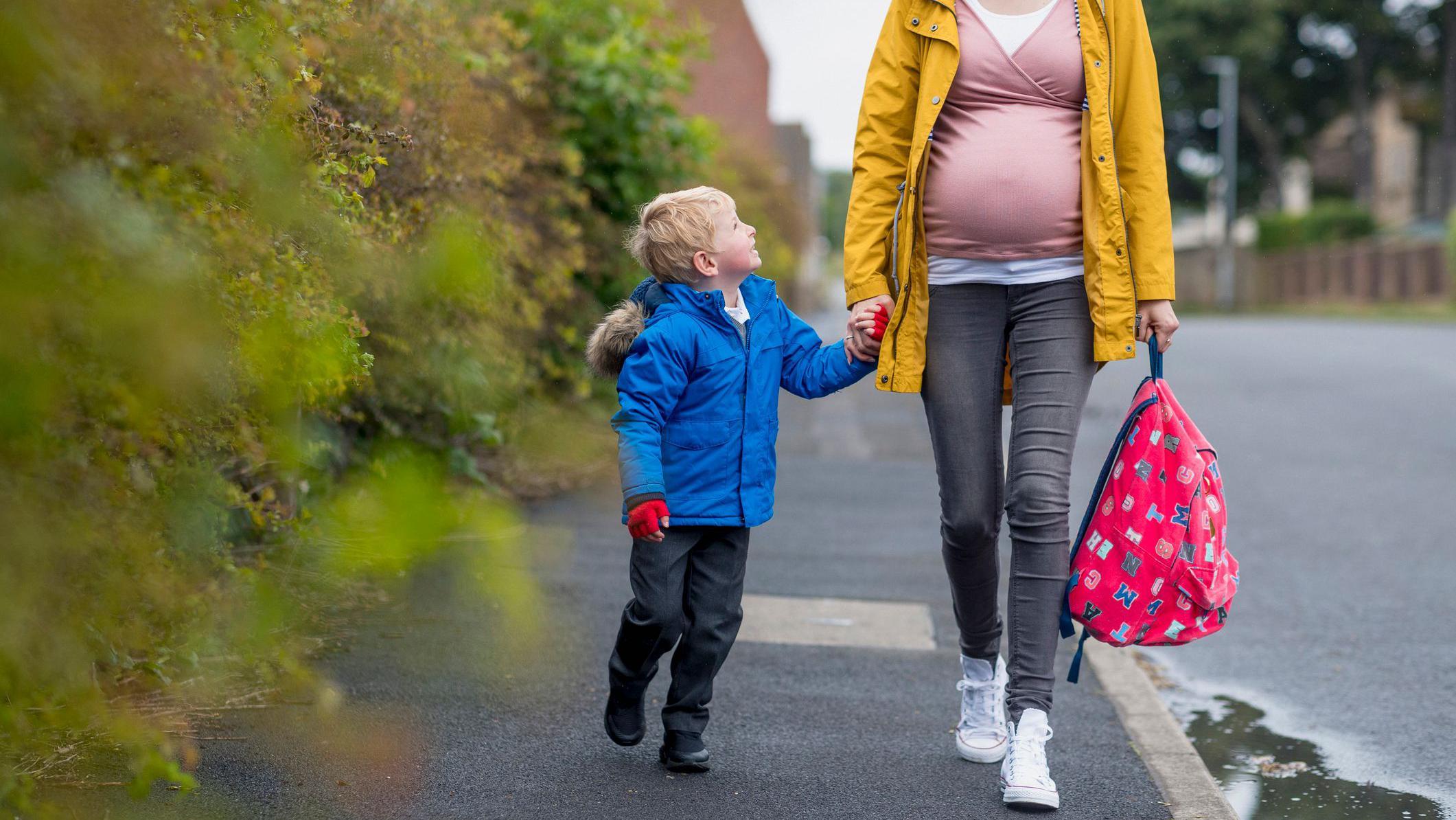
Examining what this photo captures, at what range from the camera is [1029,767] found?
312cm

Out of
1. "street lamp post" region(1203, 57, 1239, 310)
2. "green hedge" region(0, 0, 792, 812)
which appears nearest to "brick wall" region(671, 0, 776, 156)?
"green hedge" region(0, 0, 792, 812)

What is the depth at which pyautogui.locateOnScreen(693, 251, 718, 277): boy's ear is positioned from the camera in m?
3.19

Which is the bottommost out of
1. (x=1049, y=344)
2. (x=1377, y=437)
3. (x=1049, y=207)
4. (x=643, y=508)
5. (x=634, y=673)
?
(x=1377, y=437)

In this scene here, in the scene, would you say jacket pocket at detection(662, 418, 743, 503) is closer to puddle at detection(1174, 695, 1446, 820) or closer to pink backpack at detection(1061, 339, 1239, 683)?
pink backpack at detection(1061, 339, 1239, 683)

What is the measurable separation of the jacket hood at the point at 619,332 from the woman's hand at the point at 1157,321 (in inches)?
40.7

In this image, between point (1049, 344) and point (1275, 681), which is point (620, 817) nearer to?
point (1049, 344)

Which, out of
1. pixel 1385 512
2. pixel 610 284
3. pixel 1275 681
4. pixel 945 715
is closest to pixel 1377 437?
pixel 1385 512

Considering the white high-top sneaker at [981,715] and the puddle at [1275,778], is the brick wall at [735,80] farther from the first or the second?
the white high-top sneaker at [981,715]

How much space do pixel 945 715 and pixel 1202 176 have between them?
55769mm

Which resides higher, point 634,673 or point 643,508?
point 643,508

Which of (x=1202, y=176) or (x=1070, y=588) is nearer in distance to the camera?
(x=1070, y=588)

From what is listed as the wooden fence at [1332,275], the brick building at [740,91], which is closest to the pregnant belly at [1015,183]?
the brick building at [740,91]

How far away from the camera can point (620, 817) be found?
2994mm

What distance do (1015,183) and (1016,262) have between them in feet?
0.55
